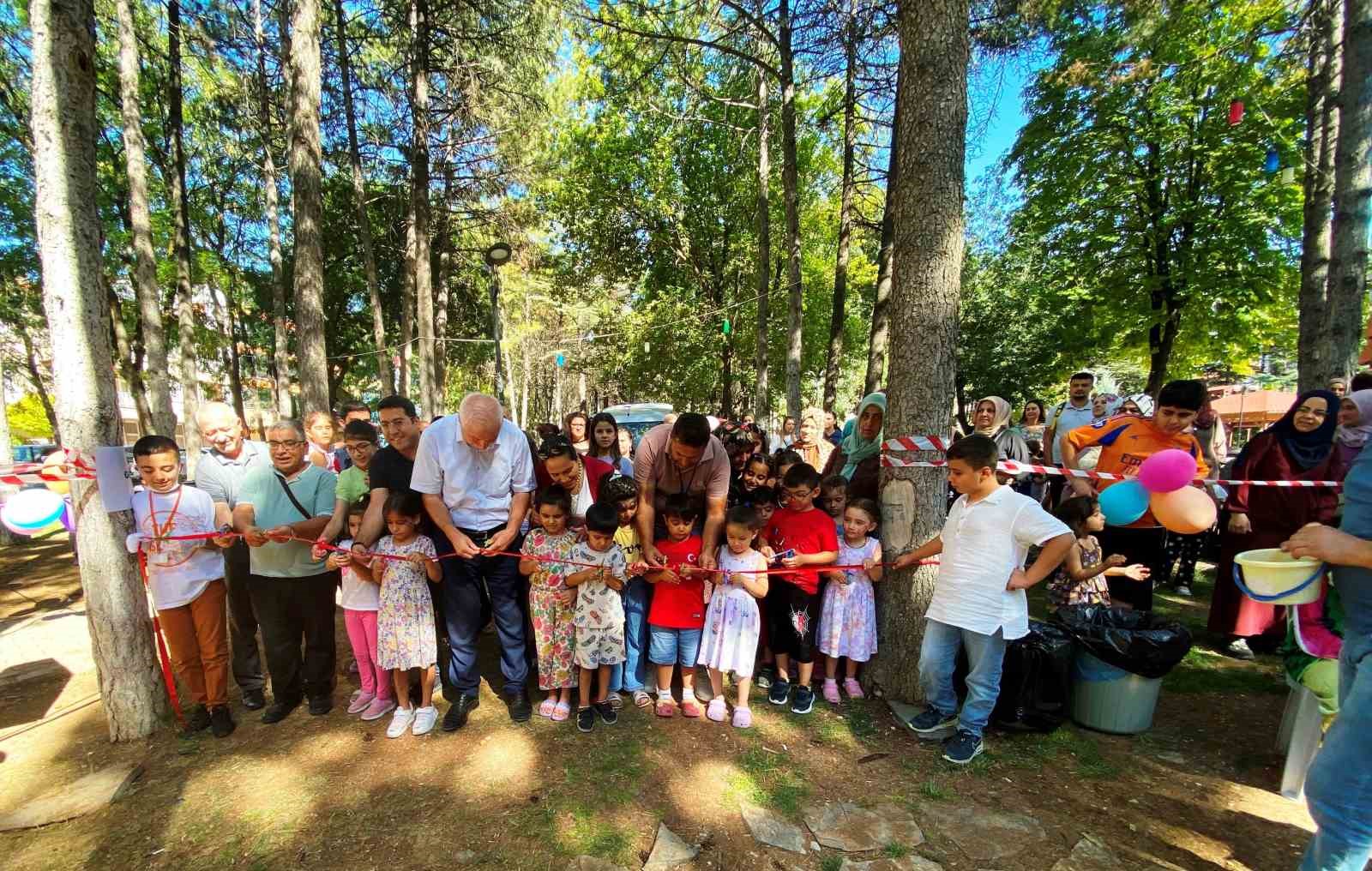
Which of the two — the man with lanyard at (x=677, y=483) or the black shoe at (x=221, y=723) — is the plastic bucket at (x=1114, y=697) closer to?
Result: the man with lanyard at (x=677, y=483)

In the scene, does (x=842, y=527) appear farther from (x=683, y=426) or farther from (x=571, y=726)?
(x=571, y=726)

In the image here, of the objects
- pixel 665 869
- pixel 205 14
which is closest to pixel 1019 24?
pixel 665 869

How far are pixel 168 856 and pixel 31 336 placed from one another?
26.8 m

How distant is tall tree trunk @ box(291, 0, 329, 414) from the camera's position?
7.22 metres

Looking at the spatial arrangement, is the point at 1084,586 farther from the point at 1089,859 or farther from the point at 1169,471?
the point at 1089,859

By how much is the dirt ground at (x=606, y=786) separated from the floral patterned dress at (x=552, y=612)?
0.35m

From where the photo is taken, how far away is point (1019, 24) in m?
7.36

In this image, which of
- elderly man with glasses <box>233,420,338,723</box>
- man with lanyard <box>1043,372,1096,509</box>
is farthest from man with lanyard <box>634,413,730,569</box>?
man with lanyard <box>1043,372,1096,509</box>

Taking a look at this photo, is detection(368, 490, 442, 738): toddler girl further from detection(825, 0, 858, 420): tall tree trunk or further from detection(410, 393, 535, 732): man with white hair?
detection(825, 0, 858, 420): tall tree trunk

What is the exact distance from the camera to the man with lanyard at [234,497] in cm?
364

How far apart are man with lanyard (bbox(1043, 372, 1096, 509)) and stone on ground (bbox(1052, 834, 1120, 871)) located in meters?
4.88

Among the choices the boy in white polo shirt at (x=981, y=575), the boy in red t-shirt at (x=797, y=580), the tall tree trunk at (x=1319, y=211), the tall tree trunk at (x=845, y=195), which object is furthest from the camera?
the tall tree trunk at (x=845, y=195)

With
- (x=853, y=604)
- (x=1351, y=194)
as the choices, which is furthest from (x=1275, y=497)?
(x=1351, y=194)

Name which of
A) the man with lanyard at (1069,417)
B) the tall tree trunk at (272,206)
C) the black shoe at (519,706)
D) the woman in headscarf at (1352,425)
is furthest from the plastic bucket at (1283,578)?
the tall tree trunk at (272,206)
